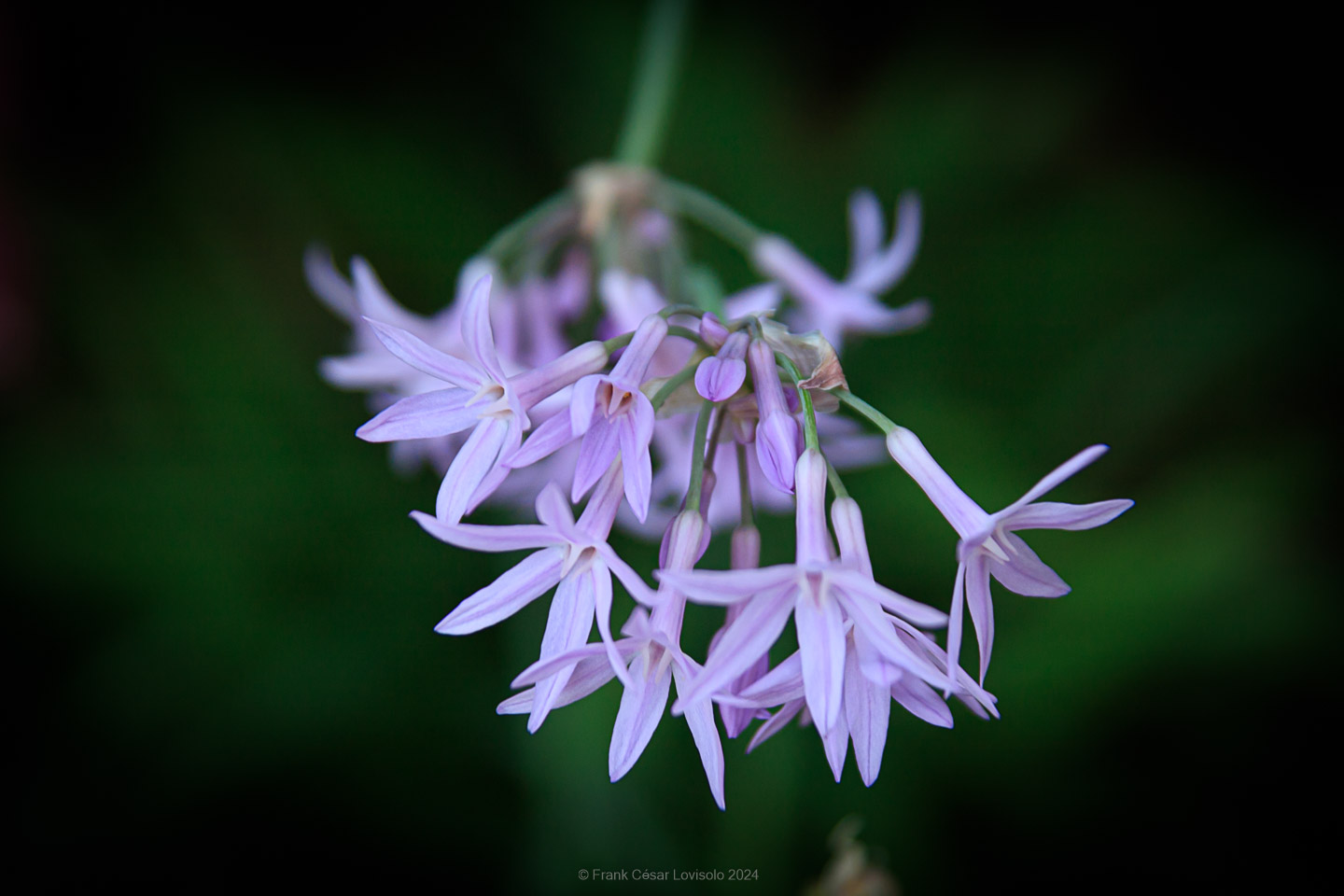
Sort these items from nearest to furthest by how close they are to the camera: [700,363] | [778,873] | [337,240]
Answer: [700,363] < [778,873] < [337,240]

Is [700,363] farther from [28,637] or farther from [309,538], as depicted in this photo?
[28,637]

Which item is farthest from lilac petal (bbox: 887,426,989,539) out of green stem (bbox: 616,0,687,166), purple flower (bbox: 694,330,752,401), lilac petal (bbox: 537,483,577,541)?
green stem (bbox: 616,0,687,166)

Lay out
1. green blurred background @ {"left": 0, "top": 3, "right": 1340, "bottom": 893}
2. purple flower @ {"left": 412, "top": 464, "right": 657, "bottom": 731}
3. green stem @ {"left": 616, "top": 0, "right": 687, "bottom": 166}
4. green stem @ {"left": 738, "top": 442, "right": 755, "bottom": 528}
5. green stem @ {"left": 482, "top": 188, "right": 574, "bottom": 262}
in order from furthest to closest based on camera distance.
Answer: green blurred background @ {"left": 0, "top": 3, "right": 1340, "bottom": 893} → green stem @ {"left": 616, "top": 0, "right": 687, "bottom": 166} → green stem @ {"left": 482, "top": 188, "right": 574, "bottom": 262} → green stem @ {"left": 738, "top": 442, "right": 755, "bottom": 528} → purple flower @ {"left": 412, "top": 464, "right": 657, "bottom": 731}

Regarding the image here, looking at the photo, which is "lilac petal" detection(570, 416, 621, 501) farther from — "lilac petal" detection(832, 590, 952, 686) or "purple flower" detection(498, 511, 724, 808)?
"lilac petal" detection(832, 590, 952, 686)

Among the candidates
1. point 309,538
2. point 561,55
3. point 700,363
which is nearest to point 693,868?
point 309,538

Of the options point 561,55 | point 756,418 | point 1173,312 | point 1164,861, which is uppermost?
point 561,55
